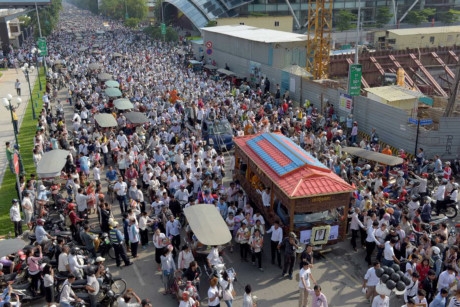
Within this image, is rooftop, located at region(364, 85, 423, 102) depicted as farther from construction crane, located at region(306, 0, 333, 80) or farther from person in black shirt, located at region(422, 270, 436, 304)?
person in black shirt, located at region(422, 270, 436, 304)

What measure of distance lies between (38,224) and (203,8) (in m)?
62.6

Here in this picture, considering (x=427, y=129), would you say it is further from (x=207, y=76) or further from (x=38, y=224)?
(x=207, y=76)

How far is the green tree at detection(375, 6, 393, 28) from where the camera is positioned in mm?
73688

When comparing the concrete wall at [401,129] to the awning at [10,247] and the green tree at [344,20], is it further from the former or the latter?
the green tree at [344,20]

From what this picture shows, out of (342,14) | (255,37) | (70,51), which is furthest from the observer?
(342,14)

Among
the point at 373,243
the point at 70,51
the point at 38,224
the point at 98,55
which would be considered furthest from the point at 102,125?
the point at 70,51

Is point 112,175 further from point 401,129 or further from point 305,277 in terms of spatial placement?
point 401,129

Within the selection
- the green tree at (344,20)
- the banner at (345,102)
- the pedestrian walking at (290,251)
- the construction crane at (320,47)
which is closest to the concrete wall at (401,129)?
the banner at (345,102)

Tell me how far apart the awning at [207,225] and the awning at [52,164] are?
5967 mm

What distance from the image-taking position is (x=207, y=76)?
40938mm

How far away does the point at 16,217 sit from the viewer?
14.7m

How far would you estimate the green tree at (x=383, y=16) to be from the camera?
73.7 metres

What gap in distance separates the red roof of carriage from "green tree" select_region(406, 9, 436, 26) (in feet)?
221

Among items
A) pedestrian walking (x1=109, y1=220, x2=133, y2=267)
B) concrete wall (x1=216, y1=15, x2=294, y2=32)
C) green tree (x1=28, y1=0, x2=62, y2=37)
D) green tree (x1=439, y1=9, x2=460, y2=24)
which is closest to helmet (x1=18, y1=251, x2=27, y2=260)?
pedestrian walking (x1=109, y1=220, x2=133, y2=267)
